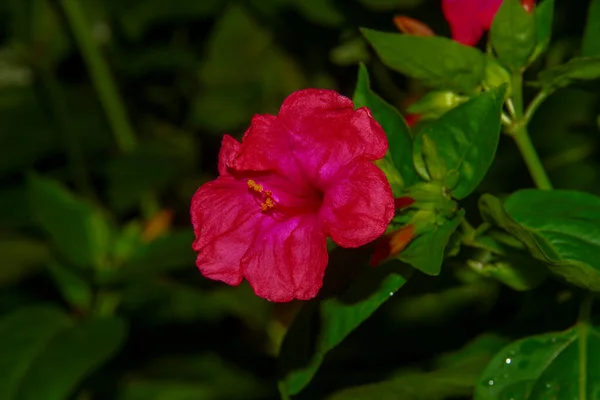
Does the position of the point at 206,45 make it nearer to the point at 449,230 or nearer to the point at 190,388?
the point at 190,388

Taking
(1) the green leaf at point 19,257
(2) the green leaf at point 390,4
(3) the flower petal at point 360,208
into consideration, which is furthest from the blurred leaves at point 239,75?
(3) the flower petal at point 360,208

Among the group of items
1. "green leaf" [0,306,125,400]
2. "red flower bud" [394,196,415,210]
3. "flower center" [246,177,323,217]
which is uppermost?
"flower center" [246,177,323,217]

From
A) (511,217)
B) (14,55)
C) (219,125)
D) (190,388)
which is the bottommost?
(190,388)

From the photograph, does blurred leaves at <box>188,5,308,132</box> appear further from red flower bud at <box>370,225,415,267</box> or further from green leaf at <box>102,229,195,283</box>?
red flower bud at <box>370,225,415,267</box>

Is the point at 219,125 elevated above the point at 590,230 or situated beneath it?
situated beneath

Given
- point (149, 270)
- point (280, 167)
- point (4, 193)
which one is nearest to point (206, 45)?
point (4, 193)

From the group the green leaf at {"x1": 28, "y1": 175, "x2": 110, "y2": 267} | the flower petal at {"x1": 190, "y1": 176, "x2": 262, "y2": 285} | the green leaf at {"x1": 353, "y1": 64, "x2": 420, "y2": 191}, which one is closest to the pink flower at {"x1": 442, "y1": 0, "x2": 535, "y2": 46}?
the green leaf at {"x1": 353, "y1": 64, "x2": 420, "y2": 191}
